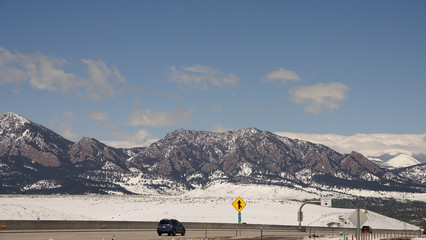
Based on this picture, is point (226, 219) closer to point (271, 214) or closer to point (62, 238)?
point (271, 214)

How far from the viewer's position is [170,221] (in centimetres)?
6078

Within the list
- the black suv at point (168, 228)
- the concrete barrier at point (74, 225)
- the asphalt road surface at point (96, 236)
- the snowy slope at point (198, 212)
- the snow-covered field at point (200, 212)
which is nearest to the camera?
the asphalt road surface at point (96, 236)

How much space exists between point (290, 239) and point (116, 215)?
97.4 meters

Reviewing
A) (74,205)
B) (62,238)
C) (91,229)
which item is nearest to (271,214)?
(74,205)

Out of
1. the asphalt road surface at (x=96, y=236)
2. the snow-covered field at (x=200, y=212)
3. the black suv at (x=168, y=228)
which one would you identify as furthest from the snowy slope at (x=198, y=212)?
the black suv at (x=168, y=228)

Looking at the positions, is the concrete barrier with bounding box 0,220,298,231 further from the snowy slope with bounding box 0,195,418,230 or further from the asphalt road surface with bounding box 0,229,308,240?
the snowy slope with bounding box 0,195,418,230

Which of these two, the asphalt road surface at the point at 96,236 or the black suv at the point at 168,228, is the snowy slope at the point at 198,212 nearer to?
the asphalt road surface at the point at 96,236

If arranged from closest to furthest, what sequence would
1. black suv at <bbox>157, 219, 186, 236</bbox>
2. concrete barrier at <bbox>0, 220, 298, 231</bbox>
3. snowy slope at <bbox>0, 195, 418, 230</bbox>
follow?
black suv at <bbox>157, 219, 186, 236</bbox> → concrete barrier at <bbox>0, 220, 298, 231</bbox> → snowy slope at <bbox>0, 195, 418, 230</bbox>

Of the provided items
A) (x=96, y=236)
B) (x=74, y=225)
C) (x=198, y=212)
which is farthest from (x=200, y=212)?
(x=96, y=236)

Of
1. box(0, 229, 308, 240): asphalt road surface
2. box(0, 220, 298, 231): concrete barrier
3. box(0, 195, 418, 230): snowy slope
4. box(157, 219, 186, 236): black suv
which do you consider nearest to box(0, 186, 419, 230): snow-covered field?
box(0, 195, 418, 230): snowy slope

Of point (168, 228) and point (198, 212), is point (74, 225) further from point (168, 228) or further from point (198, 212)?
point (198, 212)

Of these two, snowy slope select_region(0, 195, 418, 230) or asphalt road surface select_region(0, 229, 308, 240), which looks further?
snowy slope select_region(0, 195, 418, 230)

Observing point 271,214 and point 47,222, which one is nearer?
point 47,222

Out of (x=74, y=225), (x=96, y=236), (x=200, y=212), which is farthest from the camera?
(x=200, y=212)
